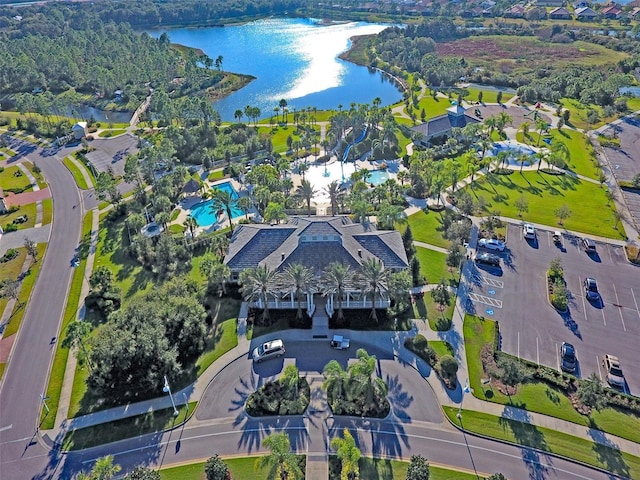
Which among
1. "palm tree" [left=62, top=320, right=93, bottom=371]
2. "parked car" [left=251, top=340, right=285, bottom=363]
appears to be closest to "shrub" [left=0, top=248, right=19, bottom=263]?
"palm tree" [left=62, top=320, right=93, bottom=371]

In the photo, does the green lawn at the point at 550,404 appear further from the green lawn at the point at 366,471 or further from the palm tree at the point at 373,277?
the palm tree at the point at 373,277

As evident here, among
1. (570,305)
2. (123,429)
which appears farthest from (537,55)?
(123,429)

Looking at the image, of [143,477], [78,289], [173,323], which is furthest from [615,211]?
[78,289]

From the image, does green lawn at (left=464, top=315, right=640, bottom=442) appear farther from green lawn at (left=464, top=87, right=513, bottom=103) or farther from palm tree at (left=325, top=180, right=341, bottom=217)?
green lawn at (left=464, top=87, right=513, bottom=103)

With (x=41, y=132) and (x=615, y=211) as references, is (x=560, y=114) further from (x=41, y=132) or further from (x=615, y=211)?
(x=41, y=132)

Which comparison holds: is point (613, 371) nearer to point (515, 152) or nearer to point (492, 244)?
point (492, 244)
